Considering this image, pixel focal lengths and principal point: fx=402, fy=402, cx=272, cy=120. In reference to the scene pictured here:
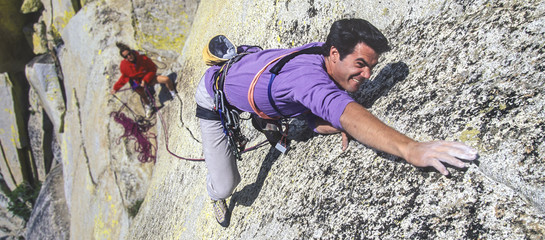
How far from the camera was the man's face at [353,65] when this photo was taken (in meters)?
2.98

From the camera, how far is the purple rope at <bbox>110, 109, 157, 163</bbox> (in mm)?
8945

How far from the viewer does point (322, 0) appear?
4.75 meters

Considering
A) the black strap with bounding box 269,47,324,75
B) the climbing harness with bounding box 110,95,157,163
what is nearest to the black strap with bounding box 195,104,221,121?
the black strap with bounding box 269,47,324,75

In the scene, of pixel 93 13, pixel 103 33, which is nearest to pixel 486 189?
pixel 103 33

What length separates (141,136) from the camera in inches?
354

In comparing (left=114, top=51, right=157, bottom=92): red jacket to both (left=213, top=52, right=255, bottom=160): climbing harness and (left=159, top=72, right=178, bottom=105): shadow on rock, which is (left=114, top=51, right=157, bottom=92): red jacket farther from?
(left=213, top=52, right=255, bottom=160): climbing harness

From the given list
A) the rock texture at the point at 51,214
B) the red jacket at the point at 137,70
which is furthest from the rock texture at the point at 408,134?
the rock texture at the point at 51,214

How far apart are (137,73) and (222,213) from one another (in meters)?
5.27

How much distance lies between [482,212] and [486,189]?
0.15 meters

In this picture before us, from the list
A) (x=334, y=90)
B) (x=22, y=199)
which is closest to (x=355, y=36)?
(x=334, y=90)

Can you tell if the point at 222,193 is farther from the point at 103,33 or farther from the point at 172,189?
the point at 103,33

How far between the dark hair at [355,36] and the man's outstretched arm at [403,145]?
23.1 inches

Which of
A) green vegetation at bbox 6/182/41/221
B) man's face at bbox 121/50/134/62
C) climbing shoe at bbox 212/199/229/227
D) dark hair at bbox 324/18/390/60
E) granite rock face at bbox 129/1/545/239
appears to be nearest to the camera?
granite rock face at bbox 129/1/545/239

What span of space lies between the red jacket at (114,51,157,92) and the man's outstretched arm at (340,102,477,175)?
7.24m
